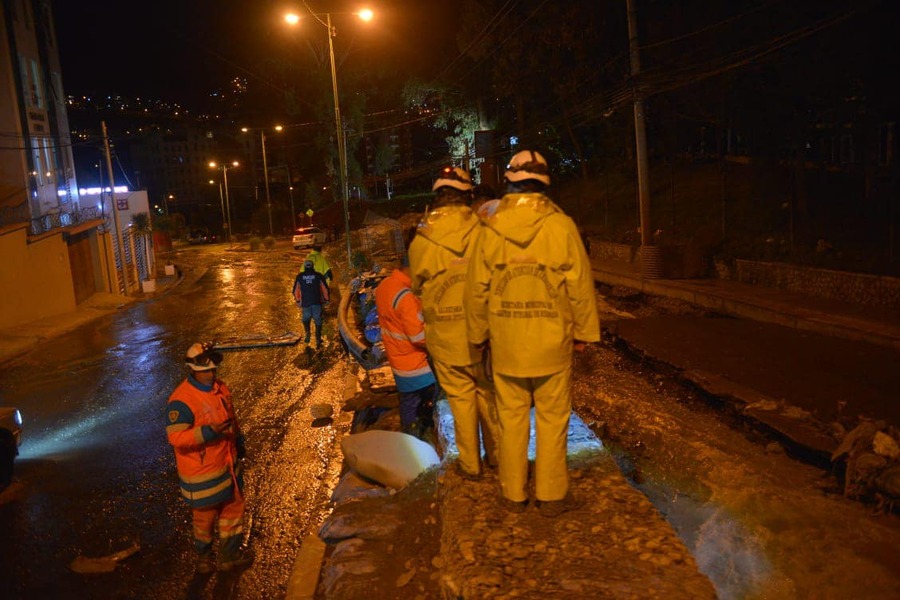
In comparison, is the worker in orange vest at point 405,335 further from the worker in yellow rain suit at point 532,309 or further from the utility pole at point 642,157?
the utility pole at point 642,157

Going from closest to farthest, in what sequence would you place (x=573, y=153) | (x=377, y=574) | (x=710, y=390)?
(x=377, y=574)
(x=710, y=390)
(x=573, y=153)

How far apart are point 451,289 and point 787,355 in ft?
26.1

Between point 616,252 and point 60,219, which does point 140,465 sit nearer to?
point 616,252

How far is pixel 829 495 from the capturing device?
18.7 ft

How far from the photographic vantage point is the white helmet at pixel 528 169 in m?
3.79

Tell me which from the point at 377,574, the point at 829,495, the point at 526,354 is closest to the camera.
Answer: the point at 526,354

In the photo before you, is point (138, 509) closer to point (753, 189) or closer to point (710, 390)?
point (710, 390)

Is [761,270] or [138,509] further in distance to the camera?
[761,270]

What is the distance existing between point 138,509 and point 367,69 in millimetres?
55264

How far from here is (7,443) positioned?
7141 mm

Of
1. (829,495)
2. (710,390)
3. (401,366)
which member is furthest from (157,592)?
(710,390)

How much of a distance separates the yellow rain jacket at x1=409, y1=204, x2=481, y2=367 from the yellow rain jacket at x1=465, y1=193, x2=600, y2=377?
1.73 feet

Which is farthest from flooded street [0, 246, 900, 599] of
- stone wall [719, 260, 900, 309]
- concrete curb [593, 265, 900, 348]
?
stone wall [719, 260, 900, 309]

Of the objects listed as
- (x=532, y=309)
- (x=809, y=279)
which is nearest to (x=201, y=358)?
(x=532, y=309)
